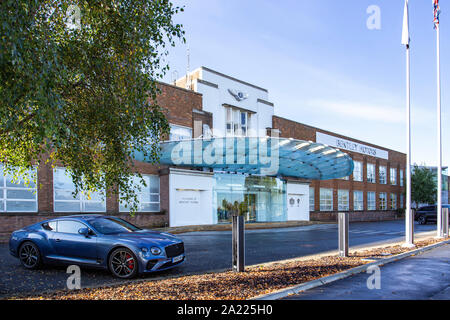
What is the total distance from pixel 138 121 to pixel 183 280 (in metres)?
3.22

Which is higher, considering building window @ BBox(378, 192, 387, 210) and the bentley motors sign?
the bentley motors sign

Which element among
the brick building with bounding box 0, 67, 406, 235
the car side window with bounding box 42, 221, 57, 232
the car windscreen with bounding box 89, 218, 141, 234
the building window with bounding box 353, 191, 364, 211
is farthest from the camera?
the building window with bounding box 353, 191, 364, 211

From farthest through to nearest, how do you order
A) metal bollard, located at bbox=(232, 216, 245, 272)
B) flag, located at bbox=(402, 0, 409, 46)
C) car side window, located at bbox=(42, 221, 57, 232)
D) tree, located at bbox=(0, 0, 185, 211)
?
1. flag, located at bbox=(402, 0, 409, 46)
2. car side window, located at bbox=(42, 221, 57, 232)
3. metal bollard, located at bbox=(232, 216, 245, 272)
4. tree, located at bbox=(0, 0, 185, 211)

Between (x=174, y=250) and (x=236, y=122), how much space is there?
75.0 feet

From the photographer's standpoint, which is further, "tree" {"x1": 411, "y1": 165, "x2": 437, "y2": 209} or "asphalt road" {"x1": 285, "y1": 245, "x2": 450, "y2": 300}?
"tree" {"x1": 411, "y1": 165, "x2": 437, "y2": 209}

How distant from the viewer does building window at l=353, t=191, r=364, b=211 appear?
43.8 metres

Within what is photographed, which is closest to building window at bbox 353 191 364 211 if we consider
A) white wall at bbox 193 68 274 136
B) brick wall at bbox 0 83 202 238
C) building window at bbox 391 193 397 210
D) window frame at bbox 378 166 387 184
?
window frame at bbox 378 166 387 184

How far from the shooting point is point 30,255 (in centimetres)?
917

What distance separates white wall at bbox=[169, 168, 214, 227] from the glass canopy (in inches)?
34.2

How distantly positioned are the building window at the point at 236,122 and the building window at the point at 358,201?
1920 cm

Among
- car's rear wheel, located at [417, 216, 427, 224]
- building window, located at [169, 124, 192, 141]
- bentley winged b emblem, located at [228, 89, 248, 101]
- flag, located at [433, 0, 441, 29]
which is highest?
flag, located at [433, 0, 441, 29]

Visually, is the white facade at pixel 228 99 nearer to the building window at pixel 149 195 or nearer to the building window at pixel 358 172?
the building window at pixel 149 195

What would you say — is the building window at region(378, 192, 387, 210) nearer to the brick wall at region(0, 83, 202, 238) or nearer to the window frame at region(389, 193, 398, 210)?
the window frame at region(389, 193, 398, 210)
